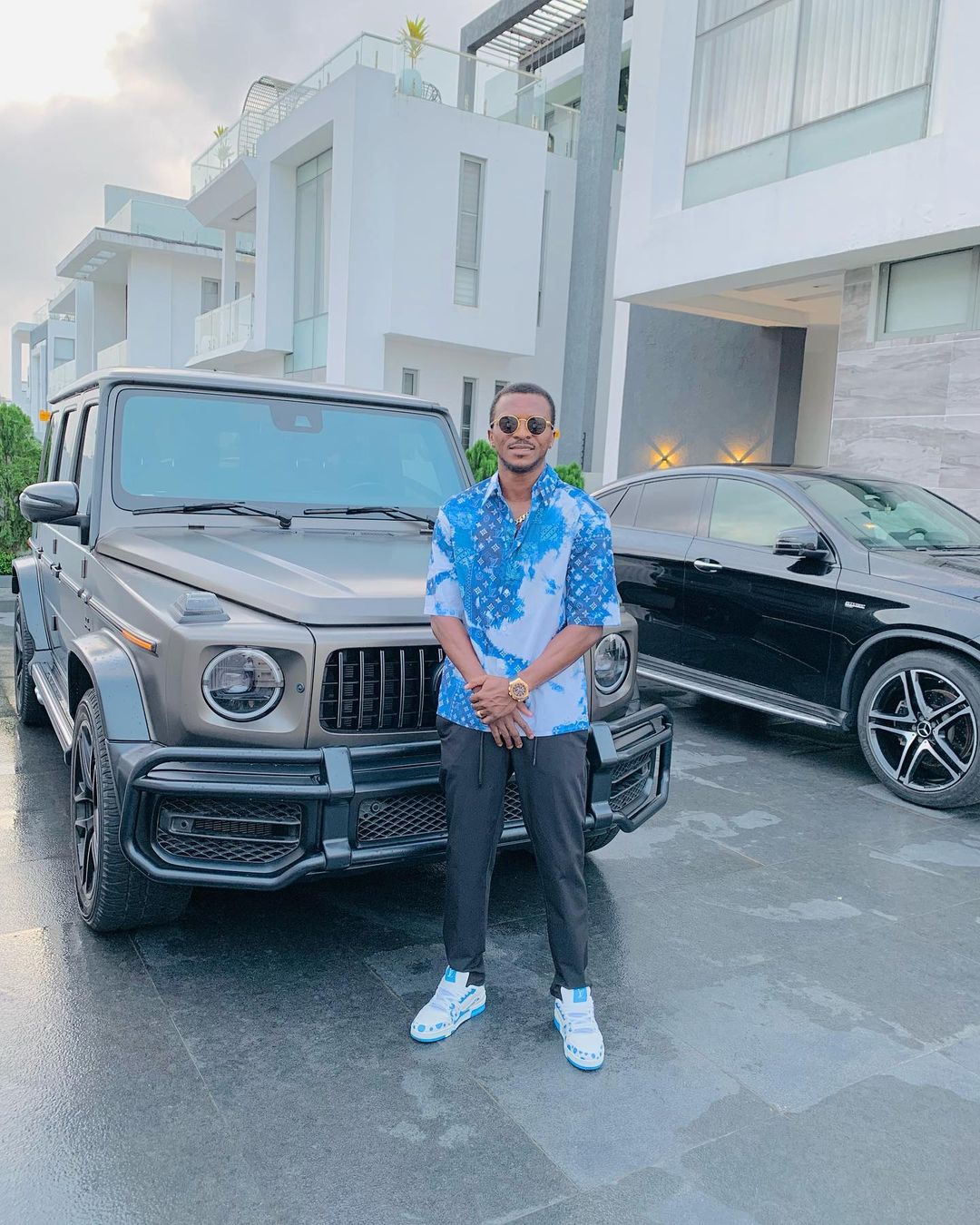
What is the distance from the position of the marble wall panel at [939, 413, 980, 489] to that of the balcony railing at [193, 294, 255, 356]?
1626 centimetres

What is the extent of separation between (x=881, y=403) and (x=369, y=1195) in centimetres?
1069

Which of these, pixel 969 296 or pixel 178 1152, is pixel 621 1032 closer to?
pixel 178 1152

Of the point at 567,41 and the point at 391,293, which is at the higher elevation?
the point at 567,41

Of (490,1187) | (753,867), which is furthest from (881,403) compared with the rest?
(490,1187)

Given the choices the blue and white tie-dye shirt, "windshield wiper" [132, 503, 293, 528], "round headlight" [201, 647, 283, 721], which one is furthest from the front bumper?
"windshield wiper" [132, 503, 293, 528]

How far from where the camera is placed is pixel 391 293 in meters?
19.4

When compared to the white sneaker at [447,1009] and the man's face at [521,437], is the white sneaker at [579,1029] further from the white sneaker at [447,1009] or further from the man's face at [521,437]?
the man's face at [521,437]

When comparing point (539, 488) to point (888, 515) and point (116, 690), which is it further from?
point (888, 515)

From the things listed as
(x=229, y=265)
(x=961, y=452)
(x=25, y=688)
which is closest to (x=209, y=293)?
(x=229, y=265)

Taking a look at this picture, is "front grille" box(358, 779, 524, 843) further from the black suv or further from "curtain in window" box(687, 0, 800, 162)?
"curtain in window" box(687, 0, 800, 162)

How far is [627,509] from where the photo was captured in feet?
24.1

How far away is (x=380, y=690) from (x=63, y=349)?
184 ft

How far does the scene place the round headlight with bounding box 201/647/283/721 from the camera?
2.97 metres

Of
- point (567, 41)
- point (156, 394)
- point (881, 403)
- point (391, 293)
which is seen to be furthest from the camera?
point (567, 41)
